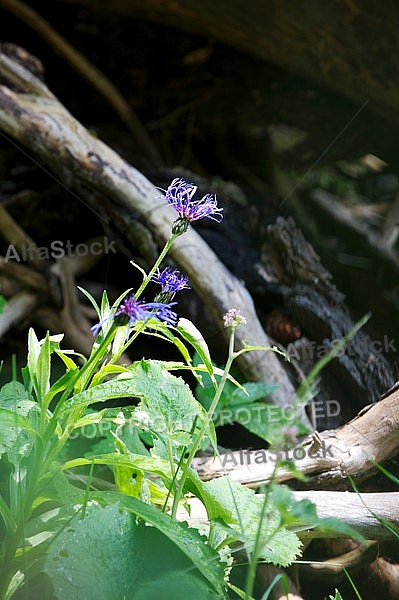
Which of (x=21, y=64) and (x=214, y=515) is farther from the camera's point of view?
(x=21, y=64)

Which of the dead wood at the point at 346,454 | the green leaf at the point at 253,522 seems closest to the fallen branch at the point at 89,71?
the dead wood at the point at 346,454

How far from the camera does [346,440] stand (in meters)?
1.23

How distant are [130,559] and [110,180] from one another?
1.16 meters

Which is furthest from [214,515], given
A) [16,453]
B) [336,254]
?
[336,254]

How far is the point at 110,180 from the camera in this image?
1763 millimetres

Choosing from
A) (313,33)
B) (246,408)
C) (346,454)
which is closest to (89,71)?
(313,33)

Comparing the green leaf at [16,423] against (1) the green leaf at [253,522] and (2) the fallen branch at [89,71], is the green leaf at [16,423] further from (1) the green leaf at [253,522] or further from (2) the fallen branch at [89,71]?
(2) the fallen branch at [89,71]

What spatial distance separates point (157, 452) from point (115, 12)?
1814mm

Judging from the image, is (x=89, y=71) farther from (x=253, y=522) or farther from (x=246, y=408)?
(x=253, y=522)

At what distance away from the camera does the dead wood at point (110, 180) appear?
159cm

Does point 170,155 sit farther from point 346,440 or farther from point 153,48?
point 346,440

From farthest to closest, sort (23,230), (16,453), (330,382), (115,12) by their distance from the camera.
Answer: (115,12) < (23,230) < (330,382) < (16,453)

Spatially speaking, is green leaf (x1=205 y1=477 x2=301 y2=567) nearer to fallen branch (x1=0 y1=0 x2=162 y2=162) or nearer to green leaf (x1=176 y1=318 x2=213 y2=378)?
green leaf (x1=176 y1=318 x2=213 y2=378)

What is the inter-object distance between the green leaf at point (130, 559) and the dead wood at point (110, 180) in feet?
2.51
